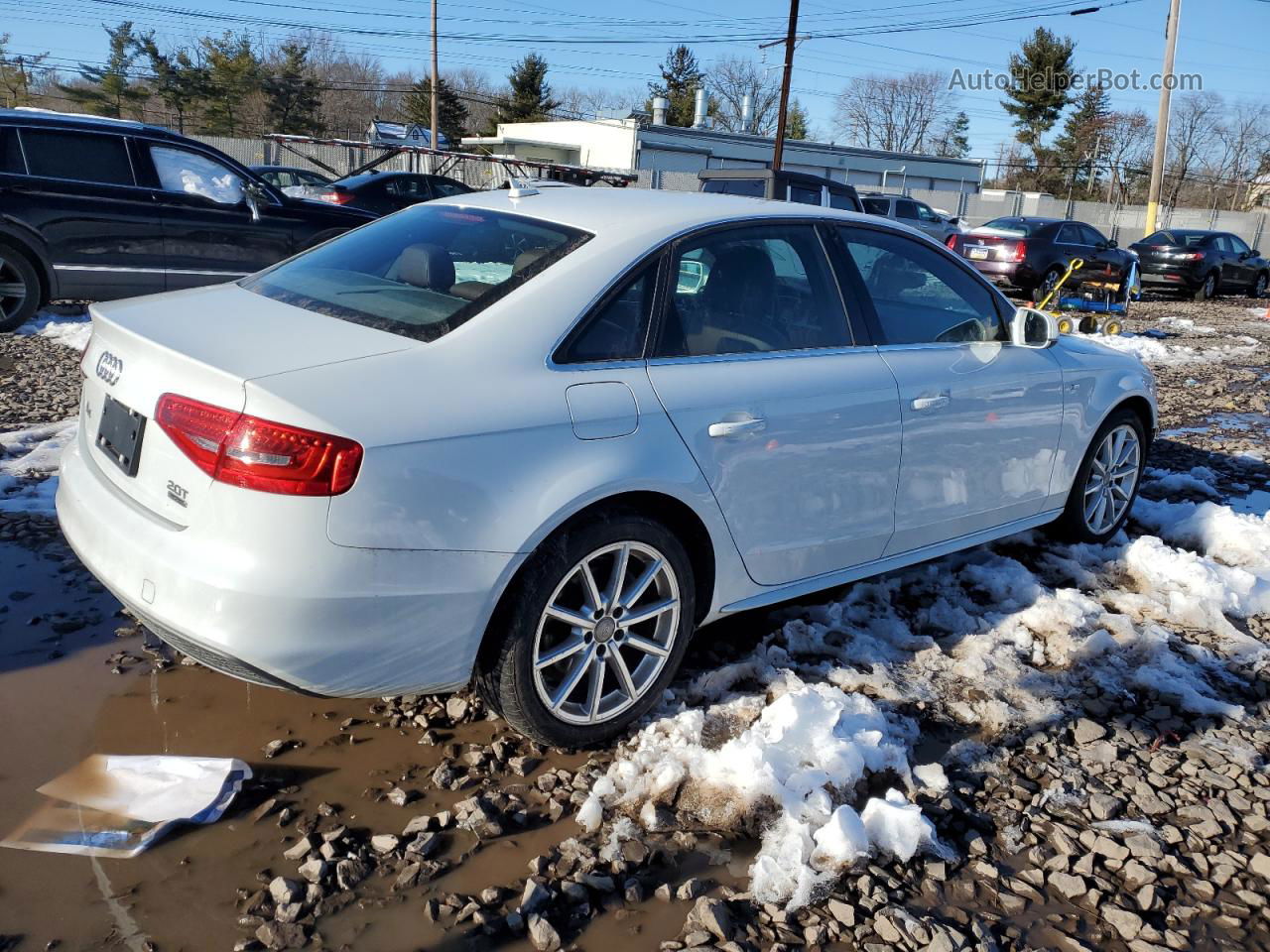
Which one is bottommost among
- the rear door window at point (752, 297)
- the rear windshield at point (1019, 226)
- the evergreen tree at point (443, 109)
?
the rear windshield at point (1019, 226)

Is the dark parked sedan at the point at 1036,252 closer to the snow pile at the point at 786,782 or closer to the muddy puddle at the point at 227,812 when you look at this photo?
the snow pile at the point at 786,782

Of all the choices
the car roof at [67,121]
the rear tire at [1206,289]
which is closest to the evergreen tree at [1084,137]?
the rear tire at [1206,289]

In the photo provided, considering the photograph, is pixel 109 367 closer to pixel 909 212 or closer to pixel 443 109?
pixel 909 212

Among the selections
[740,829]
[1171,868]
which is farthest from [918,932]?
[1171,868]

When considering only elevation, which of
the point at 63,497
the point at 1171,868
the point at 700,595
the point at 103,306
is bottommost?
the point at 1171,868

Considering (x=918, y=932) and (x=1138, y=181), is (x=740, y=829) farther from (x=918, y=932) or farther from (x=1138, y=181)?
(x=1138, y=181)

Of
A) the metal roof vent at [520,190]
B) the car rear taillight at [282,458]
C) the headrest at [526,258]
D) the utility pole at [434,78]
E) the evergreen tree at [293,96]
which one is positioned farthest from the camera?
the evergreen tree at [293,96]

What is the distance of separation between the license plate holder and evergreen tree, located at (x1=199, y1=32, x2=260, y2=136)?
188 feet

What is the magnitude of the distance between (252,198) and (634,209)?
22.2 feet

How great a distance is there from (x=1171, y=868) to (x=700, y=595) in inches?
58.7

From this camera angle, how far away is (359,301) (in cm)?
315

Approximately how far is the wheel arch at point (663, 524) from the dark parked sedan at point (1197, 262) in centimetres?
2202

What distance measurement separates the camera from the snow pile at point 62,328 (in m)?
8.27

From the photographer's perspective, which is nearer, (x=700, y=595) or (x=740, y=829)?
(x=740, y=829)
